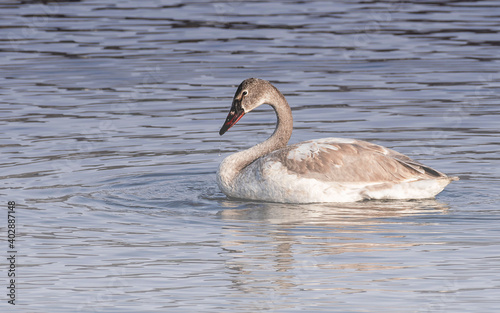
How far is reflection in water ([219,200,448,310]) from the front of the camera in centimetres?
967

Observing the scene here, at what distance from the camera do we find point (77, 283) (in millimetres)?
9758

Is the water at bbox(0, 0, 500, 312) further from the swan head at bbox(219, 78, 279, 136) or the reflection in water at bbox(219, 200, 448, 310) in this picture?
the swan head at bbox(219, 78, 279, 136)

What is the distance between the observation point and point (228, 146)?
16375 mm

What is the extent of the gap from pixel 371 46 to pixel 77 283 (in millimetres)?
15601

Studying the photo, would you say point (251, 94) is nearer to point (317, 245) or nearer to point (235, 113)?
point (235, 113)

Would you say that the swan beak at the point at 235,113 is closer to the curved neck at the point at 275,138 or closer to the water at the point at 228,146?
the curved neck at the point at 275,138

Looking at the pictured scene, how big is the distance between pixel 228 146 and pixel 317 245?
18.4ft

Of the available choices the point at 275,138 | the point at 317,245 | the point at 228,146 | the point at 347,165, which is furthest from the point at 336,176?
the point at 228,146

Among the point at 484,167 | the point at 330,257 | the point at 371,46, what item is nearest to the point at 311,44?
the point at 371,46

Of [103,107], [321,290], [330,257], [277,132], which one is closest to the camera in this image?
[321,290]

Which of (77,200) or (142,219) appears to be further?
(77,200)

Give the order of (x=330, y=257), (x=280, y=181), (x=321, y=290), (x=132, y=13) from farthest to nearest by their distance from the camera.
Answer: (x=132, y=13) → (x=280, y=181) → (x=330, y=257) → (x=321, y=290)

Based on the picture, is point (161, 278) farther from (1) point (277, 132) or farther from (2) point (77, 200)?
(1) point (277, 132)

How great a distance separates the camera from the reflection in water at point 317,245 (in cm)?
967
